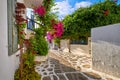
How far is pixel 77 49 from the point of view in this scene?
55.0 ft

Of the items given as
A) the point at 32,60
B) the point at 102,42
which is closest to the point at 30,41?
the point at 32,60

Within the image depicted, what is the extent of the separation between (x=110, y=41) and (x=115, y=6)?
8660 mm

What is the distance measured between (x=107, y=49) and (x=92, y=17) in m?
7.22

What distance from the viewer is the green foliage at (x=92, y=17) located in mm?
14570

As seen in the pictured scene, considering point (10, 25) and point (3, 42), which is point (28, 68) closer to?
point (10, 25)

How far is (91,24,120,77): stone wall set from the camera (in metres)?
7.06

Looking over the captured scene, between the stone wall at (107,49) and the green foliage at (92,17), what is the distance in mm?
5616

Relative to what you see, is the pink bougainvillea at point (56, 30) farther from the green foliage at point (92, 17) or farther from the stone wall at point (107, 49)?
the green foliage at point (92, 17)

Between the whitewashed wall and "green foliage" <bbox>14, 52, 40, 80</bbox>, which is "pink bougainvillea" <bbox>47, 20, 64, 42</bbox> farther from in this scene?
the whitewashed wall

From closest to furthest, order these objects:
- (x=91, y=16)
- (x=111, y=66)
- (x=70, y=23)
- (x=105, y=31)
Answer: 1. (x=111, y=66)
2. (x=105, y=31)
3. (x=91, y=16)
4. (x=70, y=23)

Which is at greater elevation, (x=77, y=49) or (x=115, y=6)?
(x=115, y=6)

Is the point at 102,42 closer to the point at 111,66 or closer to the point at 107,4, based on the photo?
the point at 111,66

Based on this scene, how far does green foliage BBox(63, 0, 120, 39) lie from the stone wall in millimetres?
5616

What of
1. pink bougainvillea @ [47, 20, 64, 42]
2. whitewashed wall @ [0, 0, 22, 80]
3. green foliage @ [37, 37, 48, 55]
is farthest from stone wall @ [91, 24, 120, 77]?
whitewashed wall @ [0, 0, 22, 80]
